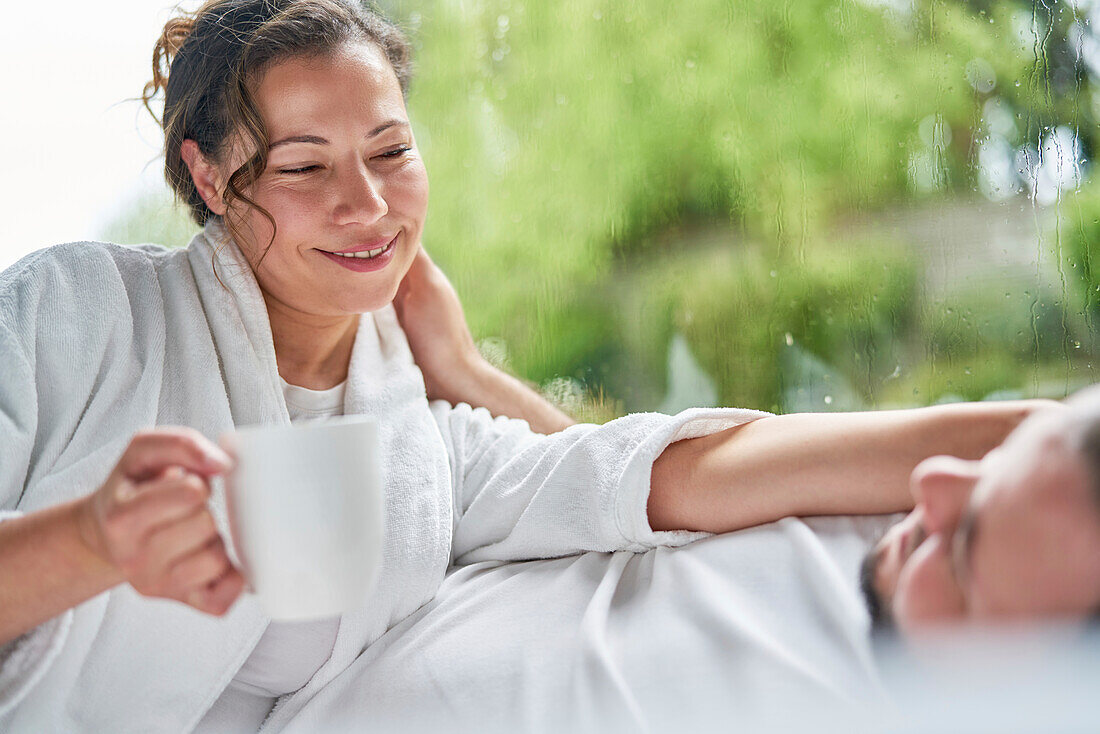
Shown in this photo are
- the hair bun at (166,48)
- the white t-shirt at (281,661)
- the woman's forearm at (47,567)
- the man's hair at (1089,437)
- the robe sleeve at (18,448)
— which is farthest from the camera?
the hair bun at (166,48)

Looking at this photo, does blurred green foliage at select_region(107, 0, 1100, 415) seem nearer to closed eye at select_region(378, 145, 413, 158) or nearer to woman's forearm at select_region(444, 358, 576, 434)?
woman's forearm at select_region(444, 358, 576, 434)

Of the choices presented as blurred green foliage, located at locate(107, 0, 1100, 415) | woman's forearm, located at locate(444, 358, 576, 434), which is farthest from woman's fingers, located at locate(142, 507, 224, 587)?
blurred green foliage, located at locate(107, 0, 1100, 415)

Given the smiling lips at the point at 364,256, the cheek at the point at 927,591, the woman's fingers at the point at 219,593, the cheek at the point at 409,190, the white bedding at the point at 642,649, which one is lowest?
the white bedding at the point at 642,649

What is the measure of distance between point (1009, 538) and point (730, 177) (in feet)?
2.81

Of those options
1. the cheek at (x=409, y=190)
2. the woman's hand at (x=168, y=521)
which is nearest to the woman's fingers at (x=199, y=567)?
the woman's hand at (x=168, y=521)

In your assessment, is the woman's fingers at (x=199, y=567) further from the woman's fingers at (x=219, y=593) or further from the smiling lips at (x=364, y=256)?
the smiling lips at (x=364, y=256)

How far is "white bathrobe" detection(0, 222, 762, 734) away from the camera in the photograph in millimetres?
675

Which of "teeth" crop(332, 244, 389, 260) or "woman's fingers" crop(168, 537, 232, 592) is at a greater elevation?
"teeth" crop(332, 244, 389, 260)

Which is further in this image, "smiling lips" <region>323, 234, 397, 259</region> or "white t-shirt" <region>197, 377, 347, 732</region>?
"smiling lips" <region>323, 234, 397, 259</region>

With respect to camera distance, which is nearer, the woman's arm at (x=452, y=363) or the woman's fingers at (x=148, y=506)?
the woman's fingers at (x=148, y=506)

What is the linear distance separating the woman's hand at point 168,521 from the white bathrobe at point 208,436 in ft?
0.46

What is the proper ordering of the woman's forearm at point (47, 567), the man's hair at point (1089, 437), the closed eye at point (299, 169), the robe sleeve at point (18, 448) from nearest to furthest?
the man's hair at point (1089, 437)
the woman's forearm at point (47, 567)
the robe sleeve at point (18, 448)
the closed eye at point (299, 169)

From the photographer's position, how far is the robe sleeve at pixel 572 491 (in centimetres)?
75

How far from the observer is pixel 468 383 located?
109 cm
